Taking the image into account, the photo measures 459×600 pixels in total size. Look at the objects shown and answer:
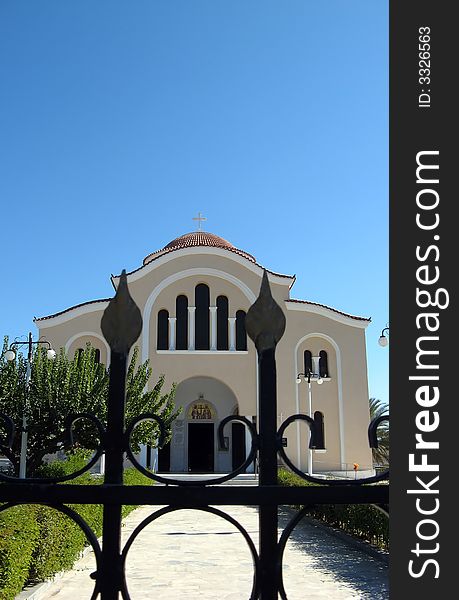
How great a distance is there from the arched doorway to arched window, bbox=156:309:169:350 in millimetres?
2043

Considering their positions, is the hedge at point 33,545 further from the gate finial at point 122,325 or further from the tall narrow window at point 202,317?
the tall narrow window at point 202,317

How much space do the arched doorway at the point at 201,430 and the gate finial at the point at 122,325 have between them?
23002 millimetres

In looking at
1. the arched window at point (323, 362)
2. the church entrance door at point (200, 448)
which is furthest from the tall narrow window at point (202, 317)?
the arched window at point (323, 362)

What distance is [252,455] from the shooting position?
148 cm

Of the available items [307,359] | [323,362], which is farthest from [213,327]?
[323,362]

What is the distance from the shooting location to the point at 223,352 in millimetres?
25391

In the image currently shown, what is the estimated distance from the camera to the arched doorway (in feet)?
81.6

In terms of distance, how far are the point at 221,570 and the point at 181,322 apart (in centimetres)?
1757

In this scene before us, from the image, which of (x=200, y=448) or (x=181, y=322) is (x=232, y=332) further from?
(x=200, y=448)

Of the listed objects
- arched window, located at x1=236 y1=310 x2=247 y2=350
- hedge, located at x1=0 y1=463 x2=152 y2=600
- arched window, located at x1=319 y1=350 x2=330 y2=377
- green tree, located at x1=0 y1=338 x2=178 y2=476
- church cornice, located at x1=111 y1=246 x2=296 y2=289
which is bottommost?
hedge, located at x1=0 y1=463 x2=152 y2=600

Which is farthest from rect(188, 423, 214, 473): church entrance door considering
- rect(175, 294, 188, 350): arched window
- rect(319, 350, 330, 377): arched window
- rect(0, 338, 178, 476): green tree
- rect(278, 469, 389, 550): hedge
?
rect(278, 469, 389, 550): hedge

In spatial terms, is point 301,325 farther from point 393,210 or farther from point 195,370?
point 393,210

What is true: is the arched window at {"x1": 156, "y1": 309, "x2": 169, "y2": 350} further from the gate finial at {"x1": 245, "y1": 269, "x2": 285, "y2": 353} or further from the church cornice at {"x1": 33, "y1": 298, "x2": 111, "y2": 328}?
the gate finial at {"x1": 245, "y1": 269, "x2": 285, "y2": 353}

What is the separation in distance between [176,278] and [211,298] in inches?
72.1
